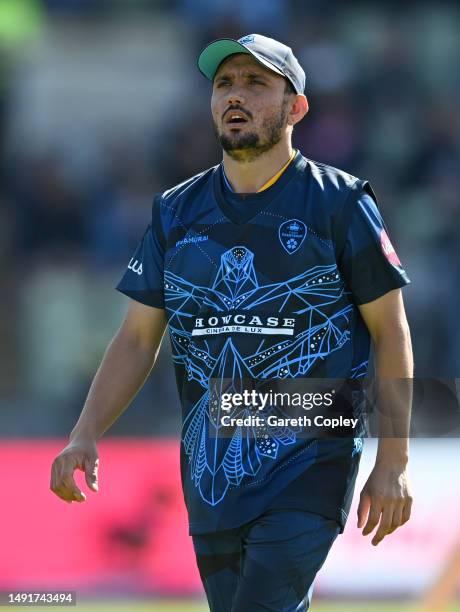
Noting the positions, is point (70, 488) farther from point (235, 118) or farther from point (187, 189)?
point (235, 118)

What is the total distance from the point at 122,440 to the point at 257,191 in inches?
151

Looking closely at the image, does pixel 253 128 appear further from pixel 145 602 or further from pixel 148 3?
pixel 148 3

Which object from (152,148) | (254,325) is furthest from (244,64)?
(152,148)

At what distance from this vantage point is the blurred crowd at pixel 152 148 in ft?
37.4

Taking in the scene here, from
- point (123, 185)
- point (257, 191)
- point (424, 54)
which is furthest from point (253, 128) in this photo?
point (424, 54)

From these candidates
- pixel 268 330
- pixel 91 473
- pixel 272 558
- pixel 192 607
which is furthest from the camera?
pixel 192 607

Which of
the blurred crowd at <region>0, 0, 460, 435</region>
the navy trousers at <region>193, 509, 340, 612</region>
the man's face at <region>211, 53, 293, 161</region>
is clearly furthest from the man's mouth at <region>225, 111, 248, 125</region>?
the blurred crowd at <region>0, 0, 460, 435</region>

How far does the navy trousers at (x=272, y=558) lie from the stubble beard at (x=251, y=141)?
127cm

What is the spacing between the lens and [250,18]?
12445 mm

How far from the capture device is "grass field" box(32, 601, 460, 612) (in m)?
7.52

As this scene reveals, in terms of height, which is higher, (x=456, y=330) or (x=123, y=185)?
(x=123, y=185)

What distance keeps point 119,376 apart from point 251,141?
1.01 m

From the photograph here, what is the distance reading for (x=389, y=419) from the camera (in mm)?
4605
